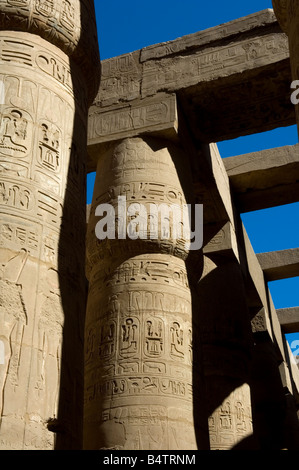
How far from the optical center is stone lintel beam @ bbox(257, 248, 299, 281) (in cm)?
1373

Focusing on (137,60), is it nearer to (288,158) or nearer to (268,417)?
(288,158)

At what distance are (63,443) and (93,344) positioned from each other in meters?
2.73

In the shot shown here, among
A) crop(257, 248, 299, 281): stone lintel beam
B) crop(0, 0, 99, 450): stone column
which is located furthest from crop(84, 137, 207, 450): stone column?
crop(257, 248, 299, 281): stone lintel beam

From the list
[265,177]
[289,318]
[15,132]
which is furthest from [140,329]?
[289,318]

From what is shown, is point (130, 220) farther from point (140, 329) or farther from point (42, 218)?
point (42, 218)

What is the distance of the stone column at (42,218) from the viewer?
3.68 metres

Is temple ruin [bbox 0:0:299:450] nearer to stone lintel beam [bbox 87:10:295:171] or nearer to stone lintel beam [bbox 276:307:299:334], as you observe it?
stone lintel beam [bbox 87:10:295:171]

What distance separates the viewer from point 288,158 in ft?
35.2

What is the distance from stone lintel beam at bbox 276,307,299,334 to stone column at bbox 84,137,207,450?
9602mm

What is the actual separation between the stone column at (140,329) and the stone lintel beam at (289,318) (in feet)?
31.5

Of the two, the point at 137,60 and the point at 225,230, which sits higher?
the point at 137,60

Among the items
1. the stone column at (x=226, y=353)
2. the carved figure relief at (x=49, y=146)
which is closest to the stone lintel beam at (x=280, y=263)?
the stone column at (x=226, y=353)

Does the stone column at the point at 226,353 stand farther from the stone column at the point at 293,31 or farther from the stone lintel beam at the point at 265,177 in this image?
the stone column at the point at 293,31

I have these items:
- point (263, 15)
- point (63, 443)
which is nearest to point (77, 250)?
point (63, 443)
